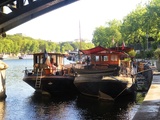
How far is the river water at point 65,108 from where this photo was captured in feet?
68.7

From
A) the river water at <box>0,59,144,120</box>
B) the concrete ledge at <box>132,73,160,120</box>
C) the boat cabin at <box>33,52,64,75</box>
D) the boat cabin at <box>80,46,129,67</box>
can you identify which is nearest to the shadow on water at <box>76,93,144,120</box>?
the river water at <box>0,59,144,120</box>

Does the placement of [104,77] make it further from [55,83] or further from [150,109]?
[150,109]

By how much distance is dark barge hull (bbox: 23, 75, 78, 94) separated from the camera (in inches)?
1164

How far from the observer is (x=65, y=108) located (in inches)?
955

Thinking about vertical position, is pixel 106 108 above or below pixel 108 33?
below

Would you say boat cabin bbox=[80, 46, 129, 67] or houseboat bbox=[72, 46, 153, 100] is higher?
boat cabin bbox=[80, 46, 129, 67]

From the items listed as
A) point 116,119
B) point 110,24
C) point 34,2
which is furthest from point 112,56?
point 110,24

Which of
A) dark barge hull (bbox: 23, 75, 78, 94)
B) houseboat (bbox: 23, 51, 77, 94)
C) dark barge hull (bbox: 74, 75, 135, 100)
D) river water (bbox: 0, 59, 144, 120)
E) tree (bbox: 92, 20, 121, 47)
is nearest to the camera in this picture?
river water (bbox: 0, 59, 144, 120)

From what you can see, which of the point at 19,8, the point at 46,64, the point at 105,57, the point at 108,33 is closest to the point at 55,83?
the point at 46,64

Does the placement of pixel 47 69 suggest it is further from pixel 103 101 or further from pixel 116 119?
pixel 116 119

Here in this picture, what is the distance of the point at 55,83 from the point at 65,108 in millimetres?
5861

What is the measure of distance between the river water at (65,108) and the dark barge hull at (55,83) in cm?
91

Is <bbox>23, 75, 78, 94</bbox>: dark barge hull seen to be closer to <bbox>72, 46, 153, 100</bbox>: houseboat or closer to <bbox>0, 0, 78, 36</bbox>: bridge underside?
<bbox>72, 46, 153, 100</bbox>: houseboat

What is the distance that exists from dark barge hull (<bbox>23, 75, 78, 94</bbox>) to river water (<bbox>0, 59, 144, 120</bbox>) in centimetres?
91
